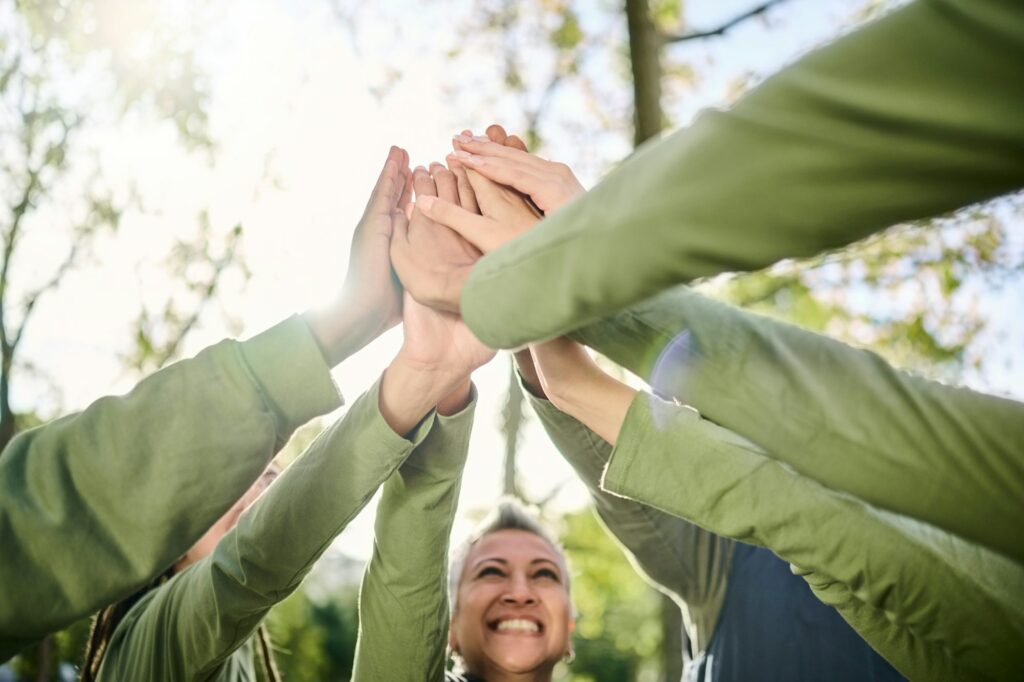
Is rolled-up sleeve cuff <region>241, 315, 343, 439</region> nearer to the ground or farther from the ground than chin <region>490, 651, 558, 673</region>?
farther from the ground

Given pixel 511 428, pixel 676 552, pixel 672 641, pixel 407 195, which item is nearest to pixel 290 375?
pixel 407 195

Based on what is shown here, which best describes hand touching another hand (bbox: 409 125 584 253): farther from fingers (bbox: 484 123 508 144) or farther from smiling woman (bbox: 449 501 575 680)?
smiling woman (bbox: 449 501 575 680)

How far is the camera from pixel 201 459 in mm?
1455

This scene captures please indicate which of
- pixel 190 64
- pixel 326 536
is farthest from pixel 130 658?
pixel 190 64

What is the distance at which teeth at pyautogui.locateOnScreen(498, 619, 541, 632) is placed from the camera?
10.4 ft

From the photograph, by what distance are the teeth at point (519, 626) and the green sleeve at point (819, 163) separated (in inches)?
88.9

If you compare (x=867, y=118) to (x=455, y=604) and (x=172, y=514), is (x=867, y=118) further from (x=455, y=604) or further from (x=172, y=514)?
(x=455, y=604)

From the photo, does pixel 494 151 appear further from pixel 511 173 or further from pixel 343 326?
pixel 343 326

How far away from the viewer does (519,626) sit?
3.19m

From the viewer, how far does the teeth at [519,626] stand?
318cm

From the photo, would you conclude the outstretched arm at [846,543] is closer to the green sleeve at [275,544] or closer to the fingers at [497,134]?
the green sleeve at [275,544]

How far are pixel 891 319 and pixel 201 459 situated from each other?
21.3 ft

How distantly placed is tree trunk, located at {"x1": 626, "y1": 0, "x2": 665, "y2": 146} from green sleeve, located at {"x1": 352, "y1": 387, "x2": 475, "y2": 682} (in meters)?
3.33

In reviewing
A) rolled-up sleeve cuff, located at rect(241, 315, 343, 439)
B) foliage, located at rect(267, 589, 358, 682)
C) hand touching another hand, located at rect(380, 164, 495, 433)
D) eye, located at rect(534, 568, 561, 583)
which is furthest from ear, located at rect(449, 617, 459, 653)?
foliage, located at rect(267, 589, 358, 682)
